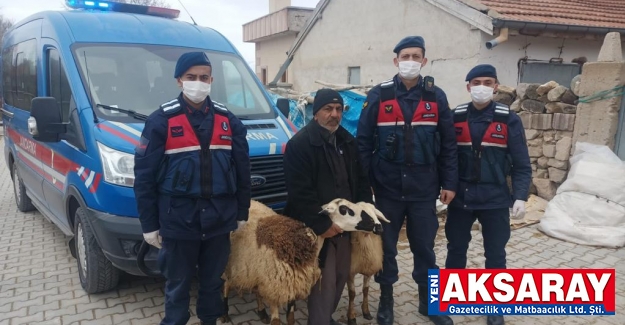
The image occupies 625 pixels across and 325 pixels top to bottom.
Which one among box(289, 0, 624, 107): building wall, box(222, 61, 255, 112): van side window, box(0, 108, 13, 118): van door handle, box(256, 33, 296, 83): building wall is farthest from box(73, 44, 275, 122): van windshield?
box(256, 33, 296, 83): building wall

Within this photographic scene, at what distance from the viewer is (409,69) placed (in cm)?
339

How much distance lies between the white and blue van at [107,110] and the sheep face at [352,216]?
100cm

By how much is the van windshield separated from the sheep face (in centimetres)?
177

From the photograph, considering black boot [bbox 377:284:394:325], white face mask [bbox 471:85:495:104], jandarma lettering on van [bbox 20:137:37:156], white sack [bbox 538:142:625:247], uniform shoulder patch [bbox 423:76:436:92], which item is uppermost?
uniform shoulder patch [bbox 423:76:436:92]

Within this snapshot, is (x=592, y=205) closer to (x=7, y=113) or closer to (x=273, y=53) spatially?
(x=7, y=113)

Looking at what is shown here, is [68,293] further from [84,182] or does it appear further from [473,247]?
[473,247]

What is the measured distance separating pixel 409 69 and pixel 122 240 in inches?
103

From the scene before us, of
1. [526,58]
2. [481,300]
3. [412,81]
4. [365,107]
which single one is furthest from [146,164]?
[526,58]

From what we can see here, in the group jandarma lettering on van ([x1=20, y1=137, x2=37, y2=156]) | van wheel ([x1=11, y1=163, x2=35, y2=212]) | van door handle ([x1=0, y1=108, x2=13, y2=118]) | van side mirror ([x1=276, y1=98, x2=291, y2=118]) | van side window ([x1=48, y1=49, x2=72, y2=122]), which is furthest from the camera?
van wheel ([x1=11, y1=163, x2=35, y2=212])

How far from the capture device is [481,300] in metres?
3.74

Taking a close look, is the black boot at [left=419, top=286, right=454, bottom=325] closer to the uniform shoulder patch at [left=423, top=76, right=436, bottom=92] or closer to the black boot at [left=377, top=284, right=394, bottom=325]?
the black boot at [left=377, top=284, right=394, bottom=325]

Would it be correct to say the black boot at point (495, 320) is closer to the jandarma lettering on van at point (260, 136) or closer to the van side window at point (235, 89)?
the jandarma lettering on van at point (260, 136)

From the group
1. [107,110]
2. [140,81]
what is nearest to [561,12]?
[140,81]

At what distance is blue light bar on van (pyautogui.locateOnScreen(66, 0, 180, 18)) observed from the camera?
16.2 ft
